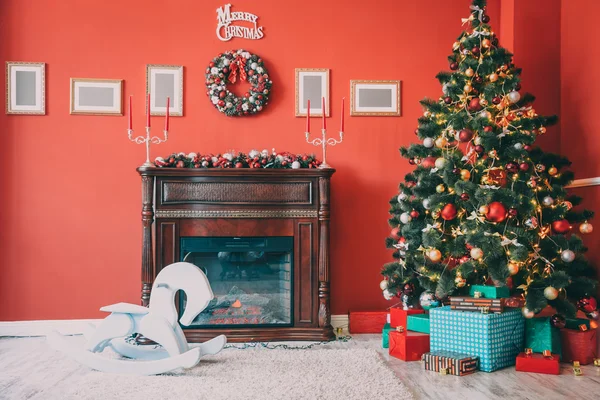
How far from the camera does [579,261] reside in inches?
135

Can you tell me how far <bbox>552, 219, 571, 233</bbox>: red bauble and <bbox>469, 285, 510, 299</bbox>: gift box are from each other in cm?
53

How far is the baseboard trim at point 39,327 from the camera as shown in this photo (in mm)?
3986

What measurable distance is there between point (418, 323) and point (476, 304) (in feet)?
1.55

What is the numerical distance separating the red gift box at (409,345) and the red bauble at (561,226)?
107 centimetres

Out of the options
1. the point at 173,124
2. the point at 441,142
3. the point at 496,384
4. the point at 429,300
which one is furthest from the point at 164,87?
the point at 496,384

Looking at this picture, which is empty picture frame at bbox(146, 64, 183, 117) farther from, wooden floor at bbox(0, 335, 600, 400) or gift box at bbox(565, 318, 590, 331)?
gift box at bbox(565, 318, 590, 331)

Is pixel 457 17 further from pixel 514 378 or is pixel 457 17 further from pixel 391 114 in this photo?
pixel 514 378

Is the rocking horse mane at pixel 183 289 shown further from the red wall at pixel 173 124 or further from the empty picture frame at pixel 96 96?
the empty picture frame at pixel 96 96

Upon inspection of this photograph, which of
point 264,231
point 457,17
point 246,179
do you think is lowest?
point 264,231

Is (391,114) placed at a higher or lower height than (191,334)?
higher

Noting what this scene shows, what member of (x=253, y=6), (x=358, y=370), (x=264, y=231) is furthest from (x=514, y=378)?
(x=253, y=6)

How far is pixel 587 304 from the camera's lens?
3.31 meters

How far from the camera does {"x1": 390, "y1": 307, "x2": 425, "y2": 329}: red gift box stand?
358 centimetres

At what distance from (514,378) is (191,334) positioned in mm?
2133
